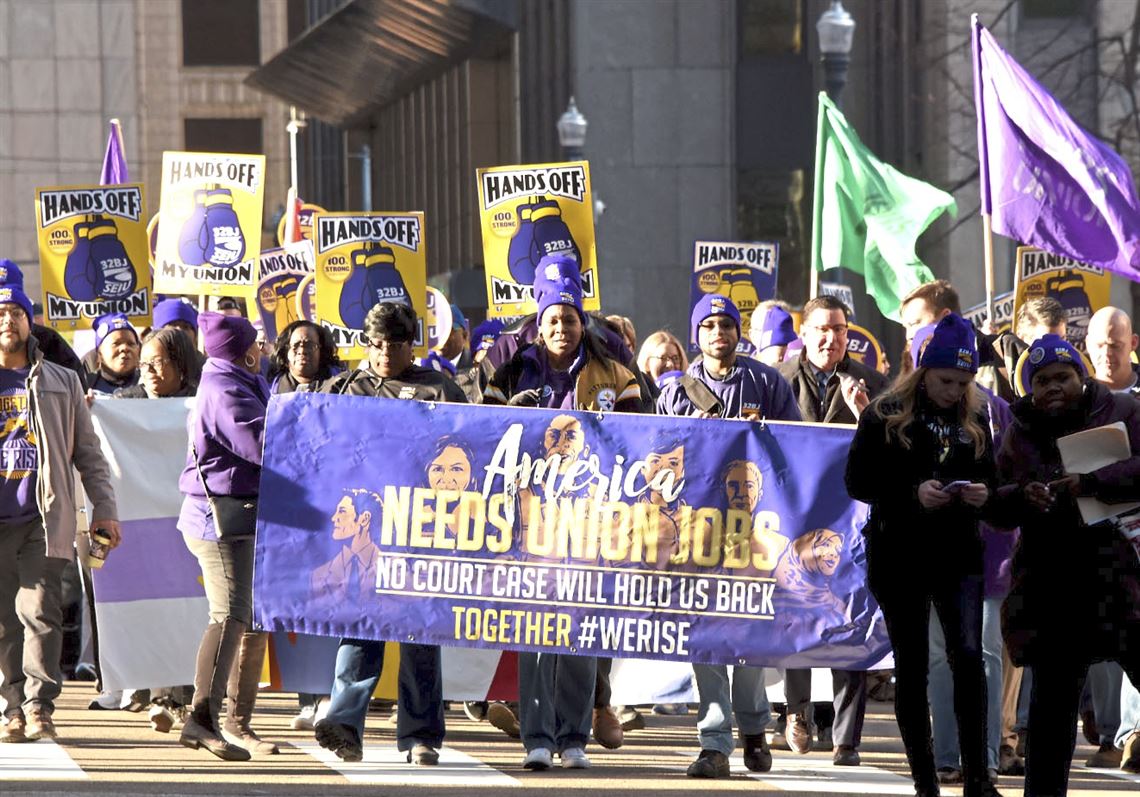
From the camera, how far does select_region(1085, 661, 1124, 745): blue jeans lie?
36.9 feet

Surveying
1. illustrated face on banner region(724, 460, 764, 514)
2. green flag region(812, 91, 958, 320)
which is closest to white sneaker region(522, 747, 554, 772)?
illustrated face on banner region(724, 460, 764, 514)

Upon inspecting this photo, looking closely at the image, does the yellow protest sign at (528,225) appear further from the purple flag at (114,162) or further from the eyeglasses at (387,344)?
the purple flag at (114,162)

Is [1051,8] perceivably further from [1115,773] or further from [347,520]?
[347,520]

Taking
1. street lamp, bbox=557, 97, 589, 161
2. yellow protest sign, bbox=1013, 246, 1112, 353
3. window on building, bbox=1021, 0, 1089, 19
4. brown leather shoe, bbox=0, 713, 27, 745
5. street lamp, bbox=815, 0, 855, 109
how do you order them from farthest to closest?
window on building, bbox=1021, 0, 1089, 19
street lamp, bbox=557, 97, 589, 161
street lamp, bbox=815, 0, 855, 109
yellow protest sign, bbox=1013, 246, 1112, 353
brown leather shoe, bbox=0, 713, 27, 745

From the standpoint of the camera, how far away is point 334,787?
9.65 metres

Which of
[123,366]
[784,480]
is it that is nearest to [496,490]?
[784,480]

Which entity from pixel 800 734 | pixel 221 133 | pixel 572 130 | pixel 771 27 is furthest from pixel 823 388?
pixel 221 133

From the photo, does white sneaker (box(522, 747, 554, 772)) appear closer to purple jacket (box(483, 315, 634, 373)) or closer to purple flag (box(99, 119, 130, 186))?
purple jacket (box(483, 315, 634, 373))

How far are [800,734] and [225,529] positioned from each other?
284 cm

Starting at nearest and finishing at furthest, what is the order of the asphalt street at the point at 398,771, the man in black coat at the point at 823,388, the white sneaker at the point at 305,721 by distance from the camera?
1. the asphalt street at the point at 398,771
2. the man in black coat at the point at 823,388
3. the white sneaker at the point at 305,721

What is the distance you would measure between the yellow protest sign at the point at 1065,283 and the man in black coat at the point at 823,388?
4.26 m

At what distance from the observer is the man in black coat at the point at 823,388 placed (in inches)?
440

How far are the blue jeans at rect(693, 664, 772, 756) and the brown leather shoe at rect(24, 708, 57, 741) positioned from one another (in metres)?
3.06

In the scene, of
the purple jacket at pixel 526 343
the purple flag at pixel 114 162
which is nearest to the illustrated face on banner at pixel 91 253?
the purple flag at pixel 114 162
